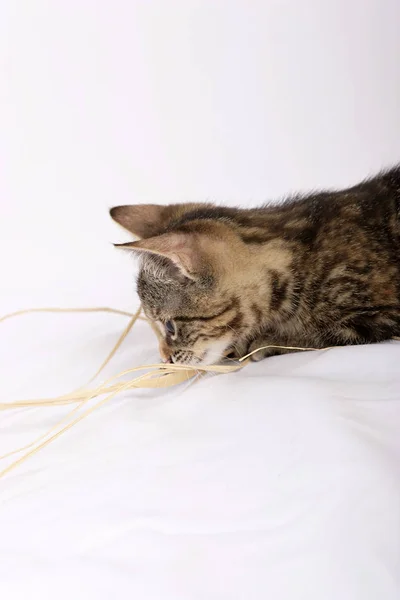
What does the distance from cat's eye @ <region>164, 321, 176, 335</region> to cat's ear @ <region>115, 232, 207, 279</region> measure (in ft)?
0.62

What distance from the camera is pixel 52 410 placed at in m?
1.62

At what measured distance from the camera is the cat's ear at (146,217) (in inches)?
69.0

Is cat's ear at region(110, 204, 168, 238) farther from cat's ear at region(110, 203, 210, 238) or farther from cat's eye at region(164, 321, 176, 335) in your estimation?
cat's eye at region(164, 321, 176, 335)

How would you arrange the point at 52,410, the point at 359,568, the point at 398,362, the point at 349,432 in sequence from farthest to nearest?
the point at 52,410 < the point at 398,362 < the point at 349,432 < the point at 359,568

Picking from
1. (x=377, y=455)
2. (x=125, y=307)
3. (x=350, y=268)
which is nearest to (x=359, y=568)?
(x=377, y=455)

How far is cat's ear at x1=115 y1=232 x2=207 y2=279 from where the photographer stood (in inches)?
54.2

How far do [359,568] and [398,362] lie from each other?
2.09 ft

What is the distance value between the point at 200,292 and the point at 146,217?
339 mm

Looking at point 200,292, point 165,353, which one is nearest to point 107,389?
point 165,353

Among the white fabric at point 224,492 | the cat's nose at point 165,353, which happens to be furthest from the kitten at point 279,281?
the white fabric at point 224,492

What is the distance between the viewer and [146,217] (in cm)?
180

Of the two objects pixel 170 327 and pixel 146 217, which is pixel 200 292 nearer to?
pixel 170 327

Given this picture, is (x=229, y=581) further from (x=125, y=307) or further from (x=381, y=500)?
(x=125, y=307)

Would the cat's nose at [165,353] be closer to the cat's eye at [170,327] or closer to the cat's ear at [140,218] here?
the cat's eye at [170,327]
